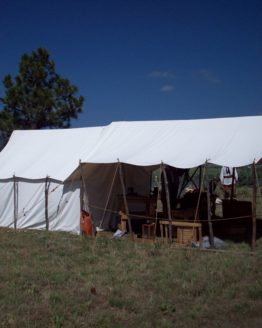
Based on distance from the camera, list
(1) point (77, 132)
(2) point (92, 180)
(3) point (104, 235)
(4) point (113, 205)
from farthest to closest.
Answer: (1) point (77, 132) → (4) point (113, 205) → (2) point (92, 180) → (3) point (104, 235)

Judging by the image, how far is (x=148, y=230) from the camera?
36.8 feet

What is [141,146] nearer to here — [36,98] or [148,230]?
[148,230]

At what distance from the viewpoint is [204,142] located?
36.3 feet

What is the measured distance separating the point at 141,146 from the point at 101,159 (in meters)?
1.07

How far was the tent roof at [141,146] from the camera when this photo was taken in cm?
1041

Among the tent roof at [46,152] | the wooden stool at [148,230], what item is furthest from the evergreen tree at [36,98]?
the wooden stool at [148,230]

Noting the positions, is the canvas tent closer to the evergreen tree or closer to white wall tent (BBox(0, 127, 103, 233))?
white wall tent (BBox(0, 127, 103, 233))

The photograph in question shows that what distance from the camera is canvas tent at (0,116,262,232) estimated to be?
10.7m

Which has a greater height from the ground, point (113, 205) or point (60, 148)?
point (60, 148)

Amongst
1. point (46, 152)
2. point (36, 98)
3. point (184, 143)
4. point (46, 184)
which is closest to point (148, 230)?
point (184, 143)

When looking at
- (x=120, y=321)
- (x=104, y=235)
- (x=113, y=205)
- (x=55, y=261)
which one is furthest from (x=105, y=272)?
(x=113, y=205)

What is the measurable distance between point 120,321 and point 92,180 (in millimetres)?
7538

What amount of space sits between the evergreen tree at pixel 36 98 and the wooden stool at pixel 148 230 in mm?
13878

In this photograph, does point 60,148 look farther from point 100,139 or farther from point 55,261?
point 55,261
